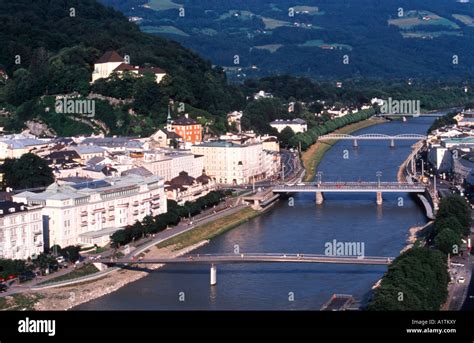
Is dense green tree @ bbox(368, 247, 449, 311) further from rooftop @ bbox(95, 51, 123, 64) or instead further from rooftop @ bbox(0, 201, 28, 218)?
rooftop @ bbox(95, 51, 123, 64)

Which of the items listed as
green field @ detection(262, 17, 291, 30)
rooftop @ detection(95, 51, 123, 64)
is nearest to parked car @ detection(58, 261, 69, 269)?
rooftop @ detection(95, 51, 123, 64)

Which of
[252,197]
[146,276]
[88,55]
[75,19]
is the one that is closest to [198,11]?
[75,19]

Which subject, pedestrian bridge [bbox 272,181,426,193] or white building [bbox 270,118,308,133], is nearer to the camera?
pedestrian bridge [bbox 272,181,426,193]

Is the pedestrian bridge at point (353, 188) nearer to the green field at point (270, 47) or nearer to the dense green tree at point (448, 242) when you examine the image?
the dense green tree at point (448, 242)

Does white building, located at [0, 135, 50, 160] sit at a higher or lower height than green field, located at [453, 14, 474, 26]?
lower

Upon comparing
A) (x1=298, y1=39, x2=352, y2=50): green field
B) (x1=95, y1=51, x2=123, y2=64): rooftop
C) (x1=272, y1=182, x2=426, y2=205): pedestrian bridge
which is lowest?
(x1=272, y1=182, x2=426, y2=205): pedestrian bridge

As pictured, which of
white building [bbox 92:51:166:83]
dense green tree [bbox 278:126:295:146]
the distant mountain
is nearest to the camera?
white building [bbox 92:51:166:83]
